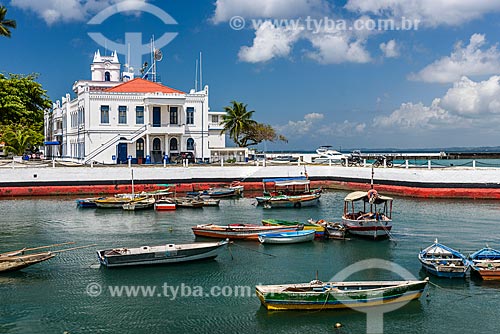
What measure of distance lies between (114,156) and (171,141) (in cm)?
786

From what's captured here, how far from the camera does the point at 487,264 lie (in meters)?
25.8

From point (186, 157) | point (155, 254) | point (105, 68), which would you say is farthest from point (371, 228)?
point (105, 68)

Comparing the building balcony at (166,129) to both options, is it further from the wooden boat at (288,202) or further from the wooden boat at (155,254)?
the wooden boat at (155,254)

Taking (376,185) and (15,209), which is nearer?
(15,209)

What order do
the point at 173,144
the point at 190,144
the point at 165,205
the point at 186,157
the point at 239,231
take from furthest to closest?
the point at 190,144 < the point at 173,144 < the point at 186,157 < the point at 165,205 < the point at 239,231

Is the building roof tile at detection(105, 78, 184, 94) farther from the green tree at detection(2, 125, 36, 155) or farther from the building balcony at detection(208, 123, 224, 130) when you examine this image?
the green tree at detection(2, 125, 36, 155)

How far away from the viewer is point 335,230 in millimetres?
34625

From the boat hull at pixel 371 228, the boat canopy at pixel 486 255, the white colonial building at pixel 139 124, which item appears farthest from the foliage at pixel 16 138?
the boat canopy at pixel 486 255

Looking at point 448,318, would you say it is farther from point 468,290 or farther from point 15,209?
point 15,209

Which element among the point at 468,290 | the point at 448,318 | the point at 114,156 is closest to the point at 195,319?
the point at 448,318

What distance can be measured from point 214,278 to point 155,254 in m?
3.78

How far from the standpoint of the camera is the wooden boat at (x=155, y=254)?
1099 inches

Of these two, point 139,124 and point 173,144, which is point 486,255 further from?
point 139,124

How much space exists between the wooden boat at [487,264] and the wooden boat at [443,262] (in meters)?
0.47
